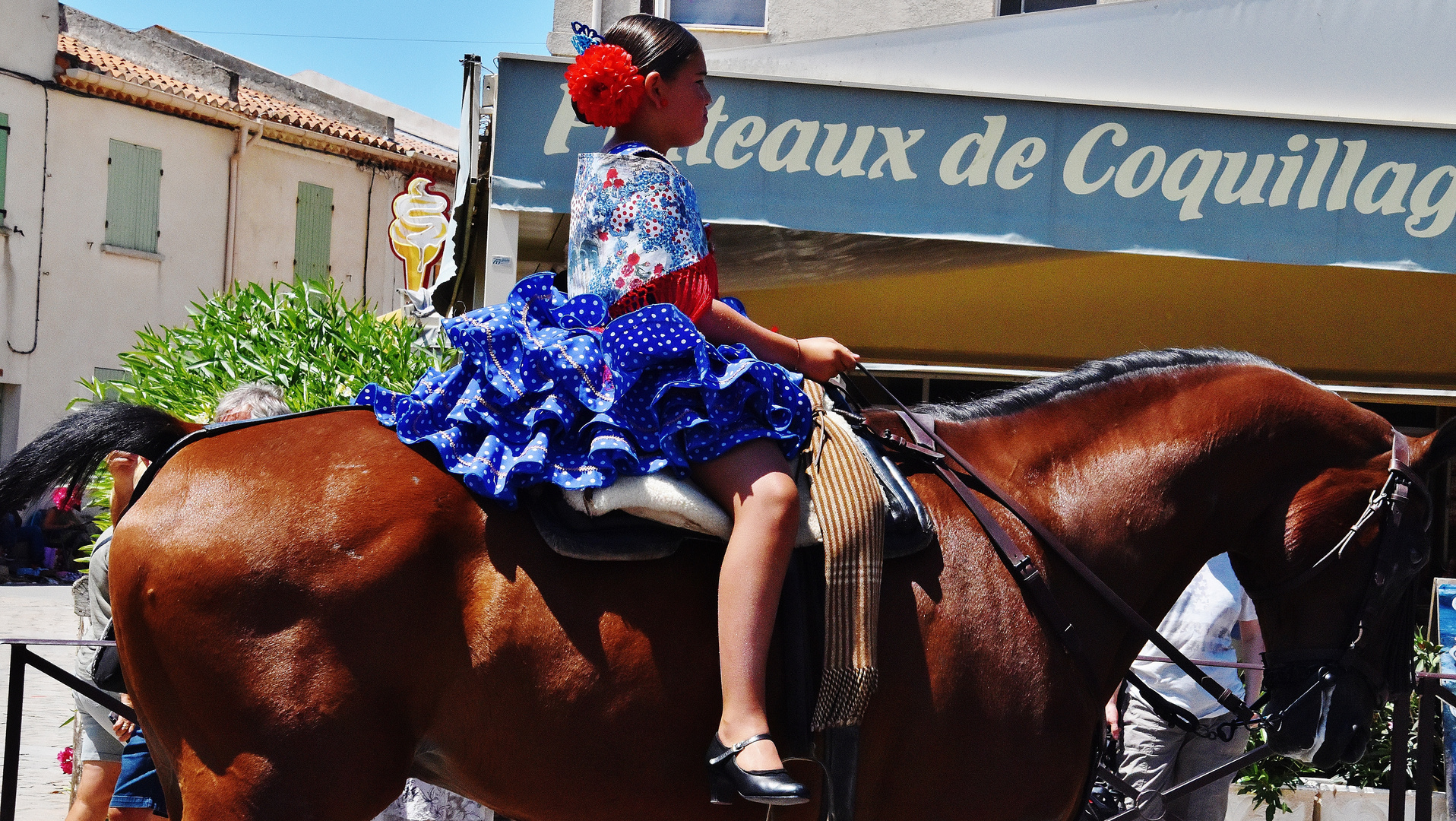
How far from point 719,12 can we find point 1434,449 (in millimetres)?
8617

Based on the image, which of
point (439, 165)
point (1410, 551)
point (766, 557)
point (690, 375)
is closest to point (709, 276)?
point (690, 375)

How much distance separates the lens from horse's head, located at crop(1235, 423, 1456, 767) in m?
2.83

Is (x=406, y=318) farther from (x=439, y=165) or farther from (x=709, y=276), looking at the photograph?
(x=439, y=165)

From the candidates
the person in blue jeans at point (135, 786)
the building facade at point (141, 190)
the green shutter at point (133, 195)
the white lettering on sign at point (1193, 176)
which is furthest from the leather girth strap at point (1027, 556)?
the green shutter at point (133, 195)

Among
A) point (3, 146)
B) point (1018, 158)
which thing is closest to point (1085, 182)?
point (1018, 158)

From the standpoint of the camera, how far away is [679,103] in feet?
8.96

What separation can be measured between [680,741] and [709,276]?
97 cm

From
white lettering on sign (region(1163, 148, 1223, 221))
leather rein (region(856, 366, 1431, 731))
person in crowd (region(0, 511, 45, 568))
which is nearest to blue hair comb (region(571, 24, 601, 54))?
leather rein (region(856, 366, 1431, 731))

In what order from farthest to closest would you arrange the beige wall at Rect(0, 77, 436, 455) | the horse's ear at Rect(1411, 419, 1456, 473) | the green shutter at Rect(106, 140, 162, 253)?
the green shutter at Rect(106, 140, 162, 253) < the beige wall at Rect(0, 77, 436, 455) < the horse's ear at Rect(1411, 419, 1456, 473)

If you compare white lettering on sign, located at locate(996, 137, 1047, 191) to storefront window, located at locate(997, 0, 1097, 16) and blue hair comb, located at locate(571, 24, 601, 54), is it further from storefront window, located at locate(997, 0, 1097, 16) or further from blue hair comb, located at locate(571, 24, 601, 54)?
storefront window, located at locate(997, 0, 1097, 16)

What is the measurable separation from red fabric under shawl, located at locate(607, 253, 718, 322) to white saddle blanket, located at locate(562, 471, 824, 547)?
360mm

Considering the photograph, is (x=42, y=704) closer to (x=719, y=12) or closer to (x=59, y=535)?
(x=719, y=12)

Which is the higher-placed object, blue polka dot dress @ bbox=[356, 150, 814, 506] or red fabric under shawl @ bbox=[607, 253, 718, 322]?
red fabric under shawl @ bbox=[607, 253, 718, 322]

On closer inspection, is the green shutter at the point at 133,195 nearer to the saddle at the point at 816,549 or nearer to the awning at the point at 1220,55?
the awning at the point at 1220,55
